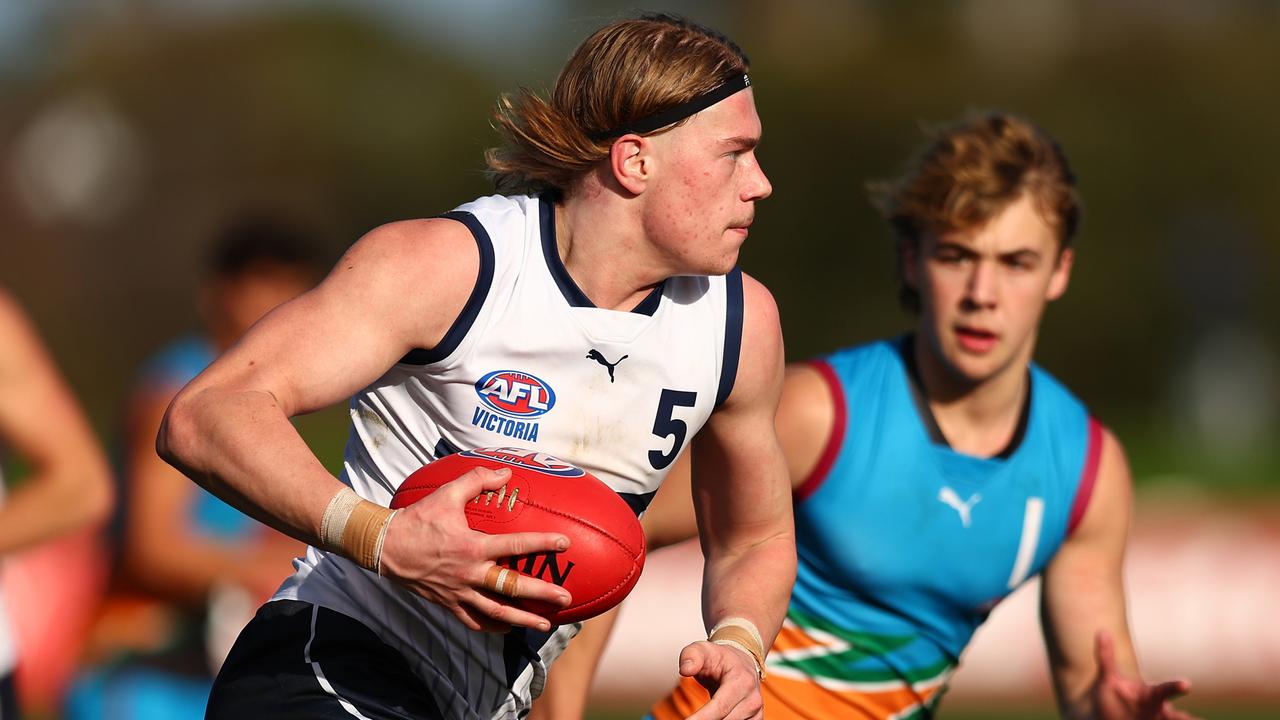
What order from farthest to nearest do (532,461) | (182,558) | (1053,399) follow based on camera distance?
(182,558)
(1053,399)
(532,461)

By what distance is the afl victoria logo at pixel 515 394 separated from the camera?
141 inches

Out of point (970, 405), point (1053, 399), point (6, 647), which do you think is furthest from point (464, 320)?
point (1053, 399)

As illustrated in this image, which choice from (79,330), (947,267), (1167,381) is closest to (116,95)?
(79,330)

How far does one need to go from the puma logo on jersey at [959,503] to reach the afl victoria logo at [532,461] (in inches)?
64.1

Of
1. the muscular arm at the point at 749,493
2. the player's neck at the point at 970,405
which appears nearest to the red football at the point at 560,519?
the muscular arm at the point at 749,493

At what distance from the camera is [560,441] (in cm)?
368

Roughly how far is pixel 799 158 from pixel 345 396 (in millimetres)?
24869

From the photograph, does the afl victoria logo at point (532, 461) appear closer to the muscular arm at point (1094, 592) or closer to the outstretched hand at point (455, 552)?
the outstretched hand at point (455, 552)

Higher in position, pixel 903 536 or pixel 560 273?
pixel 560 273

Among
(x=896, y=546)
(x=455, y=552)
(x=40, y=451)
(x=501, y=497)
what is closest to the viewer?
(x=455, y=552)

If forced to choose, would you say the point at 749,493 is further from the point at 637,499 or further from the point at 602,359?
the point at 602,359

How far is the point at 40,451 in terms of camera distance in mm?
5168

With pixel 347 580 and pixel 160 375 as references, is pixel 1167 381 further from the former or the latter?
pixel 347 580

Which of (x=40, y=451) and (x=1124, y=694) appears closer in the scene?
(x=1124, y=694)
